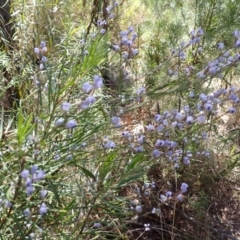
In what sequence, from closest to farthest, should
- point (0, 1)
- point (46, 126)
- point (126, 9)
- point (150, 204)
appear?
point (46, 126), point (150, 204), point (0, 1), point (126, 9)

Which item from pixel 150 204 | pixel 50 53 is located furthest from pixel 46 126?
pixel 150 204

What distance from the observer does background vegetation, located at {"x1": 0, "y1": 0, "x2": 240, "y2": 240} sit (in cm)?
112

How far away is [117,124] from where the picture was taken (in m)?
1.17

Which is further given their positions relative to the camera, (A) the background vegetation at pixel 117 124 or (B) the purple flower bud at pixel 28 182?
(A) the background vegetation at pixel 117 124

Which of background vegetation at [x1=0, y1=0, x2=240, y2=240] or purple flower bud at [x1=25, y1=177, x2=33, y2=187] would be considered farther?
background vegetation at [x1=0, y1=0, x2=240, y2=240]

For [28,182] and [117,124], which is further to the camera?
[117,124]

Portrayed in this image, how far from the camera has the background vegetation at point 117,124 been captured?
3.69ft

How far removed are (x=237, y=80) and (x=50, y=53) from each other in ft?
4.15

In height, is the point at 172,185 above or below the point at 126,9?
below

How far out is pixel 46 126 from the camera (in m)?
1.10

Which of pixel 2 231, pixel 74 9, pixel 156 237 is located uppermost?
pixel 74 9

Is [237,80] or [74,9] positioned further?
[74,9]

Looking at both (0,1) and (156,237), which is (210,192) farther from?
(0,1)

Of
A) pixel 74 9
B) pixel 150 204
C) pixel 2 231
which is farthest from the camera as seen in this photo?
Result: pixel 74 9
